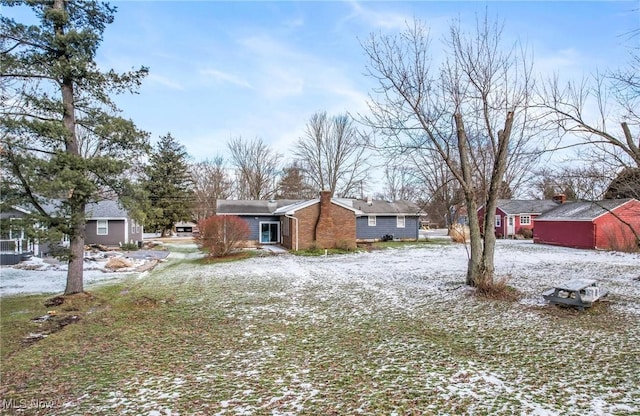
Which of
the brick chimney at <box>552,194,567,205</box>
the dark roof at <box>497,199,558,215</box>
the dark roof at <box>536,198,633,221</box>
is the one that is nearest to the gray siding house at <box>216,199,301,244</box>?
the dark roof at <box>536,198,633,221</box>

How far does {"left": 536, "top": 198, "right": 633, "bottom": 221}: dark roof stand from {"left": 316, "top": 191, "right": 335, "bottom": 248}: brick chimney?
16471 millimetres

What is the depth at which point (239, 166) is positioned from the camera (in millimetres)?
45719

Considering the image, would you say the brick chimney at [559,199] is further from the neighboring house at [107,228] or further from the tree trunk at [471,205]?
the neighboring house at [107,228]

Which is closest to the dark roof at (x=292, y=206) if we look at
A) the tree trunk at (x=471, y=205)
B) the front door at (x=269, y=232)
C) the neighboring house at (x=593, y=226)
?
the front door at (x=269, y=232)

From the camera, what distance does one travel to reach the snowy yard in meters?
4.05

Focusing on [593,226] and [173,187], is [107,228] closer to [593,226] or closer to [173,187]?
[173,187]

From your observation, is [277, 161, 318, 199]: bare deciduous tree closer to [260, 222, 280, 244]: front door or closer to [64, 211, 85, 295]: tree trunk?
[260, 222, 280, 244]: front door

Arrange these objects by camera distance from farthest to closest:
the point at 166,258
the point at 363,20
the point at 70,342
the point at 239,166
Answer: the point at 239,166 < the point at 166,258 < the point at 363,20 < the point at 70,342

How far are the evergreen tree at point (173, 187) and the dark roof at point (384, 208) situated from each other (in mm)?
22948

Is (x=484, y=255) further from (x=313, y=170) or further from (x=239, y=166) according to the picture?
(x=239, y=166)

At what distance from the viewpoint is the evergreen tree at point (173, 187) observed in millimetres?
42781

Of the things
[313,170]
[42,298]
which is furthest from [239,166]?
[42,298]

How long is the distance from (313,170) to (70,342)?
3564cm

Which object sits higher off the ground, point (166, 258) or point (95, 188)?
point (95, 188)
